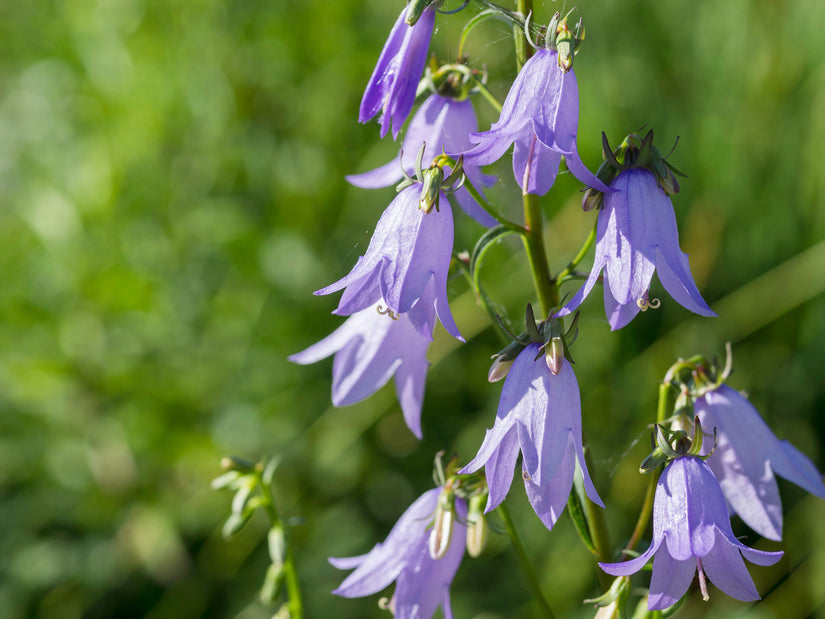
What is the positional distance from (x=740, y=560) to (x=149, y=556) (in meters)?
1.89

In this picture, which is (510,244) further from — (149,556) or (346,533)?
Result: (149,556)

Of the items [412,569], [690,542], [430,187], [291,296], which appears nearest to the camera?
[690,542]

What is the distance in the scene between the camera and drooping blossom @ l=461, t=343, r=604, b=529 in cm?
109

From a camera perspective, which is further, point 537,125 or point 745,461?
point 745,461

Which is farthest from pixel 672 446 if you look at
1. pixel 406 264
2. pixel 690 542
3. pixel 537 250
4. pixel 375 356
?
pixel 375 356

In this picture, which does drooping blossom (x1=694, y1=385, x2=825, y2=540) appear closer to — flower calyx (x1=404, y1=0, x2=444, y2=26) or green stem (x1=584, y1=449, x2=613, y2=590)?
green stem (x1=584, y1=449, x2=613, y2=590)

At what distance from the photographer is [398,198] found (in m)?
1.20

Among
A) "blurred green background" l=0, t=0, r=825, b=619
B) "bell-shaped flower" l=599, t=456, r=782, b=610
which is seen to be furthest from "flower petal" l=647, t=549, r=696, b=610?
→ "blurred green background" l=0, t=0, r=825, b=619

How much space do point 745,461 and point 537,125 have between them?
69 cm

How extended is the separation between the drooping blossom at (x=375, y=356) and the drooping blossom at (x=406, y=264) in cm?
26

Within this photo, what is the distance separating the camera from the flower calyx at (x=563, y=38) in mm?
1082

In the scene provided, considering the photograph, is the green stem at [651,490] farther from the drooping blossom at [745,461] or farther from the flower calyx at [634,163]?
the flower calyx at [634,163]

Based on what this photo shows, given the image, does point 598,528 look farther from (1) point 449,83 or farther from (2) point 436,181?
(1) point 449,83

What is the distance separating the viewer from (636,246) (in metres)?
1.09
